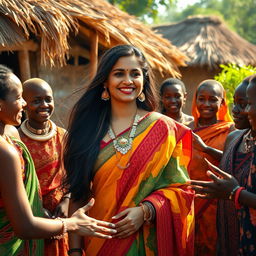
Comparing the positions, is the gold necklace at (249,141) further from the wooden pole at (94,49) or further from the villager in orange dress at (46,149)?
the wooden pole at (94,49)

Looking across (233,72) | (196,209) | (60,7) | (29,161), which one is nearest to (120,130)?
(29,161)

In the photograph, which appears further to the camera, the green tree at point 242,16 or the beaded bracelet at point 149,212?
the green tree at point 242,16

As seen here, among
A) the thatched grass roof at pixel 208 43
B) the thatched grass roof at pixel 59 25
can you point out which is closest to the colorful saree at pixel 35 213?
the thatched grass roof at pixel 59 25

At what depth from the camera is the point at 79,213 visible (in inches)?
118

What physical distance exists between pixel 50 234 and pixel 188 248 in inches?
40.6

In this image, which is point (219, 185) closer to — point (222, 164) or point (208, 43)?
point (222, 164)

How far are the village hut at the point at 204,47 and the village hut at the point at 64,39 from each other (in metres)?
3.49

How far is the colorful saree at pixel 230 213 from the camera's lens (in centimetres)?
370

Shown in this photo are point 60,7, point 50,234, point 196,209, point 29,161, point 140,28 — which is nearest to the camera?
point 50,234

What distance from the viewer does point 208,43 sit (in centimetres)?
1370

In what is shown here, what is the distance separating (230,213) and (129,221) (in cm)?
120

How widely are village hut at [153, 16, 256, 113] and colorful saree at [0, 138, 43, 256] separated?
28.2 ft

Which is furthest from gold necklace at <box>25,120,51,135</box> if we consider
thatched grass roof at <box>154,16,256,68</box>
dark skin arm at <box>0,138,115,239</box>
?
thatched grass roof at <box>154,16,256,68</box>

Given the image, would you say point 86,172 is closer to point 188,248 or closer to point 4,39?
point 188,248
